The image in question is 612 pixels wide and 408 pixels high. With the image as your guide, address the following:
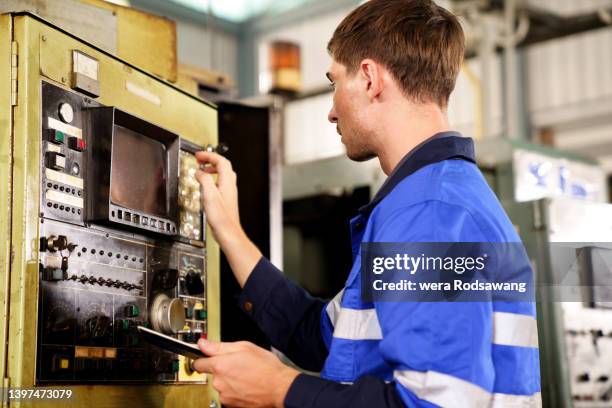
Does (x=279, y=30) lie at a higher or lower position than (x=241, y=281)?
higher

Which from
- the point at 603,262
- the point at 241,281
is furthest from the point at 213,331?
the point at 603,262

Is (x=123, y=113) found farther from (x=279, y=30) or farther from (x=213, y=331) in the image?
(x=279, y=30)

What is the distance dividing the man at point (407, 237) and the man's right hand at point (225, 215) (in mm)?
344

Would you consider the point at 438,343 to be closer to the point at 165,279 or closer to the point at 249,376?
the point at 249,376

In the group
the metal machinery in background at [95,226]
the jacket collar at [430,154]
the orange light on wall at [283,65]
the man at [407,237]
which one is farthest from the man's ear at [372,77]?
the orange light on wall at [283,65]

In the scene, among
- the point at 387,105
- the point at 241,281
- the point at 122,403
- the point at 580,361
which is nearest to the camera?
the point at 387,105

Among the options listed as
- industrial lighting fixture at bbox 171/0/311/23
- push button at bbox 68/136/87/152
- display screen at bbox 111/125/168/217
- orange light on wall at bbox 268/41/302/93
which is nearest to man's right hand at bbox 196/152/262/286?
display screen at bbox 111/125/168/217

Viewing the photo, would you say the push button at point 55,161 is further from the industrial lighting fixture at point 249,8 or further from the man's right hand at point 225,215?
the industrial lighting fixture at point 249,8

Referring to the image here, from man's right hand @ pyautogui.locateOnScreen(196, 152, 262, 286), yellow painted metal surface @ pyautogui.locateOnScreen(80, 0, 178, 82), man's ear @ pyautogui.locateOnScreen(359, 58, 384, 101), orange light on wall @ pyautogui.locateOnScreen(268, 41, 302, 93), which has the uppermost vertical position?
orange light on wall @ pyautogui.locateOnScreen(268, 41, 302, 93)

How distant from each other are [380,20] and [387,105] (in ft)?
0.54

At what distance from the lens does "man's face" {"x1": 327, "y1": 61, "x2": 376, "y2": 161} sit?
155 centimetres

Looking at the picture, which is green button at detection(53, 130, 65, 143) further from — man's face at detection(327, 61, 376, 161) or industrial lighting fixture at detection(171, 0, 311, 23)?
industrial lighting fixture at detection(171, 0, 311, 23)

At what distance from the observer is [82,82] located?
1613mm

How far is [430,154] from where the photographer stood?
1435mm
